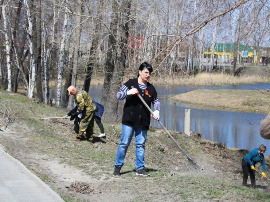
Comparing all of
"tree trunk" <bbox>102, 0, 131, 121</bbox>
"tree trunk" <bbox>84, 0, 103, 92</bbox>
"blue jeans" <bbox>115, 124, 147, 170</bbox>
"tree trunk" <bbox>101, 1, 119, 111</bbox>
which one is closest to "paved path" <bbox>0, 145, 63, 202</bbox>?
"blue jeans" <bbox>115, 124, 147, 170</bbox>

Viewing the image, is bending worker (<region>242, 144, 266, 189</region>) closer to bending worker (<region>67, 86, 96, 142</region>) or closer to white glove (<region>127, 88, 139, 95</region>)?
bending worker (<region>67, 86, 96, 142</region>)

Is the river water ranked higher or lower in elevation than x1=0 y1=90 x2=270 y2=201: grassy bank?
lower

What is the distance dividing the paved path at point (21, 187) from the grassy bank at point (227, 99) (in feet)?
86.8

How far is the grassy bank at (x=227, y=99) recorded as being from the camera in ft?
110

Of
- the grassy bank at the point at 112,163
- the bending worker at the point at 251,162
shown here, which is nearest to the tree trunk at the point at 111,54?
the grassy bank at the point at 112,163

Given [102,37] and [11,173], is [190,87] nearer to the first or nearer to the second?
[102,37]

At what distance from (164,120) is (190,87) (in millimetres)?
17588

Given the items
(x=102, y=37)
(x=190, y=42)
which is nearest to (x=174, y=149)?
(x=190, y=42)

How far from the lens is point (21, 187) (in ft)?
21.5

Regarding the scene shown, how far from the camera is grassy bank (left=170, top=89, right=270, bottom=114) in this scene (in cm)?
3355

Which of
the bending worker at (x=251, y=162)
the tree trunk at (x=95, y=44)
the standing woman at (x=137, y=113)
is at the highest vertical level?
the tree trunk at (x=95, y=44)

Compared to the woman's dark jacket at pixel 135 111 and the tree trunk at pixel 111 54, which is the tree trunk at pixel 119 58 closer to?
the tree trunk at pixel 111 54

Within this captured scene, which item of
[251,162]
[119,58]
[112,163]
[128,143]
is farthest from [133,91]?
[119,58]

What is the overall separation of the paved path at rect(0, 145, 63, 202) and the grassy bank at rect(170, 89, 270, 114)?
1042 inches
